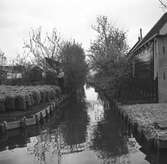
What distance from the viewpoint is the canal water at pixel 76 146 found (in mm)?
9002

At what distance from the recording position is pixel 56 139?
12.4 meters

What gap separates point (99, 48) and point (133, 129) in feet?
79.0

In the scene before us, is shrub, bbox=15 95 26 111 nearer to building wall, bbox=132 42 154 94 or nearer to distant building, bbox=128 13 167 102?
distant building, bbox=128 13 167 102

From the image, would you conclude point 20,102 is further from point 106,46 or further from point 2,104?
point 106,46

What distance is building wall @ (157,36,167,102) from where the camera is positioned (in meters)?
20.2

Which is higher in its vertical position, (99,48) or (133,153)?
(99,48)

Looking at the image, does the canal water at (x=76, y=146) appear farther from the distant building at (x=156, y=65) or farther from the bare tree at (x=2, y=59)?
the bare tree at (x=2, y=59)

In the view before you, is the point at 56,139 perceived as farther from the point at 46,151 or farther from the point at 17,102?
the point at 17,102

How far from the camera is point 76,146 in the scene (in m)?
10.8

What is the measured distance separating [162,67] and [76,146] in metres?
12.4

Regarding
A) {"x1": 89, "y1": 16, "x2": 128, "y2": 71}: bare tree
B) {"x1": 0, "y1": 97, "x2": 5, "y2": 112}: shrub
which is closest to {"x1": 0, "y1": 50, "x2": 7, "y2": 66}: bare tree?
{"x1": 89, "y1": 16, "x2": 128, "y2": 71}: bare tree

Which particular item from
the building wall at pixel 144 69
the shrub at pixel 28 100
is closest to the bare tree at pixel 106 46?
the building wall at pixel 144 69

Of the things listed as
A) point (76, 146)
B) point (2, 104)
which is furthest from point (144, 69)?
point (76, 146)

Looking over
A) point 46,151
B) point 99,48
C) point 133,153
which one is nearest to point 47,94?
point 99,48
